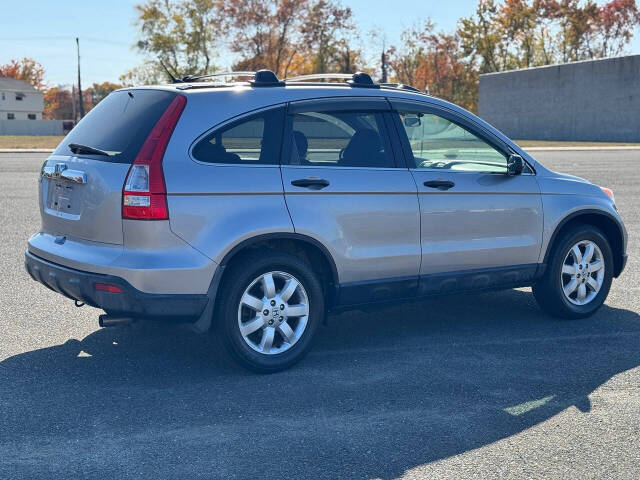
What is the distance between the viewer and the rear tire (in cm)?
693

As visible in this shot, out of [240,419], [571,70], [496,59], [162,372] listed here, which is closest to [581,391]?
[240,419]

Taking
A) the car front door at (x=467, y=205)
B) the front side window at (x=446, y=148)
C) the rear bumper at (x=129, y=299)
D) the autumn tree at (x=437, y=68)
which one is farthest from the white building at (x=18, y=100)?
the rear bumper at (x=129, y=299)

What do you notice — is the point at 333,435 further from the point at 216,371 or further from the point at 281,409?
the point at 216,371

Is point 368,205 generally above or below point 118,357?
above

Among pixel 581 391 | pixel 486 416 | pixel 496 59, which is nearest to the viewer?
pixel 486 416

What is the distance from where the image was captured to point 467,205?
6.32 m

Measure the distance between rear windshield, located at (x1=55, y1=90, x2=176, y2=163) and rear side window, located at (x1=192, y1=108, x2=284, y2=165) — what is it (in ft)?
1.18

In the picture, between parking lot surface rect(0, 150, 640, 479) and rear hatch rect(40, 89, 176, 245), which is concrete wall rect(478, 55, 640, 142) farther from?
rear hatch rect(40, 89, 176, 245)

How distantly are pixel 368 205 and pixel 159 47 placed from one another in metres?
77.7

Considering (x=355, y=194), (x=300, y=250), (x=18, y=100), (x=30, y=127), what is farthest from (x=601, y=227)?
(x=18, y=100)

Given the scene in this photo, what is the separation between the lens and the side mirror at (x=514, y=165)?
649 cm

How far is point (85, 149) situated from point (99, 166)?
0.36 meters

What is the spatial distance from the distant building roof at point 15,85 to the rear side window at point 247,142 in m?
116

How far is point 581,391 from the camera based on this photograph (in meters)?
5.27
